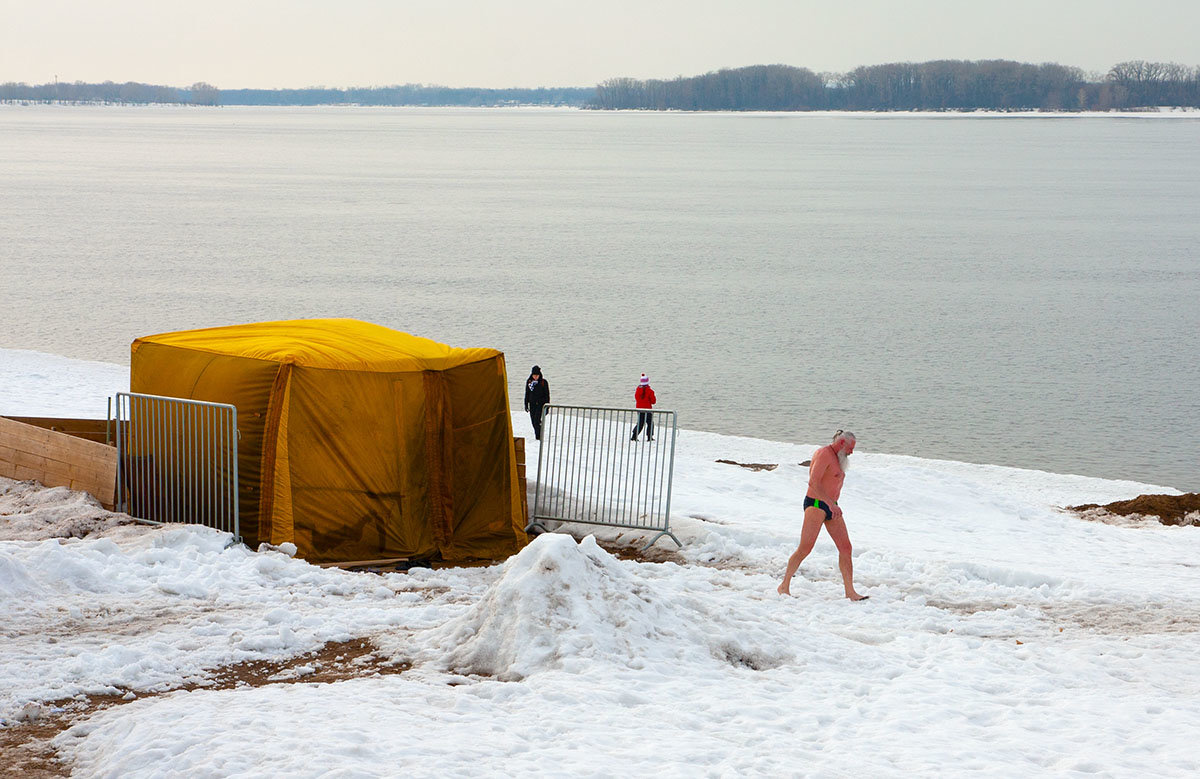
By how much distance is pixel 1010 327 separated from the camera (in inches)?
1481

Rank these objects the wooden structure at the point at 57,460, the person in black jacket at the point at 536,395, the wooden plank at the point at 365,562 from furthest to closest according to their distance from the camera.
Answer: the person in black jacket at the point at 536,395, the wooden structure at the point at 57,460, the wooden plank at the point at 365,562

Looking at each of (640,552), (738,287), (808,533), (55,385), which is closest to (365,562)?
(640,552)

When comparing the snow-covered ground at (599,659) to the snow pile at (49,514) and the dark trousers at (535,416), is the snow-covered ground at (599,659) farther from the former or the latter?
the dark trousers at (535,416)

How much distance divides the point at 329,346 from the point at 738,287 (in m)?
34.9

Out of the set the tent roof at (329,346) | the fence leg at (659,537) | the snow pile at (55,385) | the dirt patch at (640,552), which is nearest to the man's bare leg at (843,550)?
the dirt patch at (640,552)

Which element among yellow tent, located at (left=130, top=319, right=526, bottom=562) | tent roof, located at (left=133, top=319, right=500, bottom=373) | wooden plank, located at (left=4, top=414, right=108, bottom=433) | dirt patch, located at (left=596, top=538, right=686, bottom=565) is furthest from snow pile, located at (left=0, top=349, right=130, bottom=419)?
dirt patch, located at (left=596, top=538, right=686, bottom=565)

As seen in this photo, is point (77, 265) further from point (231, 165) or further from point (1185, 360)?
point (231, 165)

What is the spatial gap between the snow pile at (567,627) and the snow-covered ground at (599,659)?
0.06 ft

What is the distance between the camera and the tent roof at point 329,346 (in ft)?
36.3

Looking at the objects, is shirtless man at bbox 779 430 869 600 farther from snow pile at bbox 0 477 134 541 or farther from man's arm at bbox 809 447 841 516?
snow pile at bbox 0 477 134 541

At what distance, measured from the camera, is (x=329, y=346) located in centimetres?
1133

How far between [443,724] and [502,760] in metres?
0.58

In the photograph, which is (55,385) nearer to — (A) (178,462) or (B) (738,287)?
(A) (178,462)

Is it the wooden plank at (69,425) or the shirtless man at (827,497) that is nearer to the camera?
the shirtless man at (827,497)
